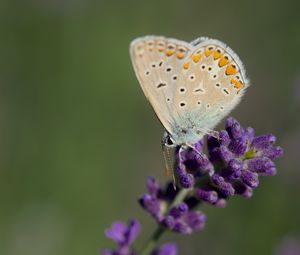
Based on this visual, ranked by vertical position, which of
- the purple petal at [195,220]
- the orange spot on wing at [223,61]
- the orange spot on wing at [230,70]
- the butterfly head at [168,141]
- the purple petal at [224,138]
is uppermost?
the orange spot on wing at [223,61]

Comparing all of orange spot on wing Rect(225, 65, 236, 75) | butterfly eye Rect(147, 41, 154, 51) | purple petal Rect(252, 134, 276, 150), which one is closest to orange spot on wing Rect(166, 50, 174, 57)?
butterfly eye Rect(147, 41, 154, 51)

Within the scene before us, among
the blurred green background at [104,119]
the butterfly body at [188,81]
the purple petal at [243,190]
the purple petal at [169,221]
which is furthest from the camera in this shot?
the blurred green background at [104,119]

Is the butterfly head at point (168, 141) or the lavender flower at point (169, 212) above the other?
the butterfly head at point (168, 141)

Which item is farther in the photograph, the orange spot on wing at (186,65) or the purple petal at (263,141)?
the orange spot on wing at (186,65)

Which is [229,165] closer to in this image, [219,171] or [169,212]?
[219,171]

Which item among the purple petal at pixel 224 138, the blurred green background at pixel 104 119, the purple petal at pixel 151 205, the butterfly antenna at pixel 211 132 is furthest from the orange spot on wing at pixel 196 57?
the blurred green background at pixel 104 119

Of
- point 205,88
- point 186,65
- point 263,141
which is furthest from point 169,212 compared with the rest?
point 186,65

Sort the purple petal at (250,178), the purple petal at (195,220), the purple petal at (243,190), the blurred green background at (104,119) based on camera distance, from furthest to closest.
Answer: the blurred green background at (104,119) < the purple petal at (195,220) < the purple petal at (243,190) < the purple petal at (250,178)

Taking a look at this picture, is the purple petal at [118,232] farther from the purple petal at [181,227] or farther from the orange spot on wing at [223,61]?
the orange spot on wing at [223,61]

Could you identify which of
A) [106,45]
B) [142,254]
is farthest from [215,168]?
[106,45]
